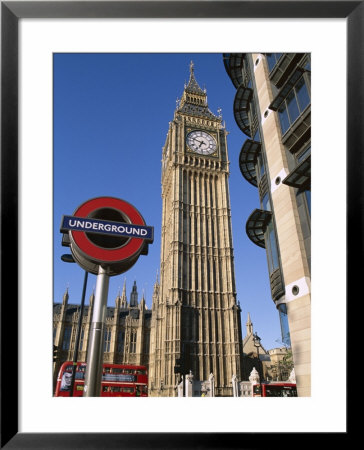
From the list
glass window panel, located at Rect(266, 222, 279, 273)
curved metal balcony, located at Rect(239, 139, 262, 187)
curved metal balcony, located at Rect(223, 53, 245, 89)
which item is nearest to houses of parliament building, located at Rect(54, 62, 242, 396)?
curved metal balcony, located at Rect(239, 139, 262, 187)

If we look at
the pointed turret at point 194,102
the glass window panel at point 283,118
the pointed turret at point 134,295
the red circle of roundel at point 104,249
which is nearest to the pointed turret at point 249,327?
the pointed turret at point 134,295

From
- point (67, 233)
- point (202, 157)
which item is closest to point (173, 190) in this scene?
point (202, 157)

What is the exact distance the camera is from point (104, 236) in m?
8.96

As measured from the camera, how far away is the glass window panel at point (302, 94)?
1395 centimetres

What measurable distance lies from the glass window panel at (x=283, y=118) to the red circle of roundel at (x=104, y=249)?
937cm

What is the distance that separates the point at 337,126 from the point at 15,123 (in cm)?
559

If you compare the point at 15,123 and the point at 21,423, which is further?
the point at 15,123

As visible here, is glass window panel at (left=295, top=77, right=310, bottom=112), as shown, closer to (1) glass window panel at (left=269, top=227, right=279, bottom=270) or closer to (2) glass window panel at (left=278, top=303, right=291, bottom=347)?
(1) glass window panel at (left=269, top=227, right=279, bottom=270)

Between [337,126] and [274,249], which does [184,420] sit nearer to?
[337,126]

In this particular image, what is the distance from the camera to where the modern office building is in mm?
12648

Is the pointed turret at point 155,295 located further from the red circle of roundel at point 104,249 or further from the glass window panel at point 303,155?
the red circle of roundel at point 104,249

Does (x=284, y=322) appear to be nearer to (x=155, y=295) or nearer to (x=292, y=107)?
(x=292, y=107)
